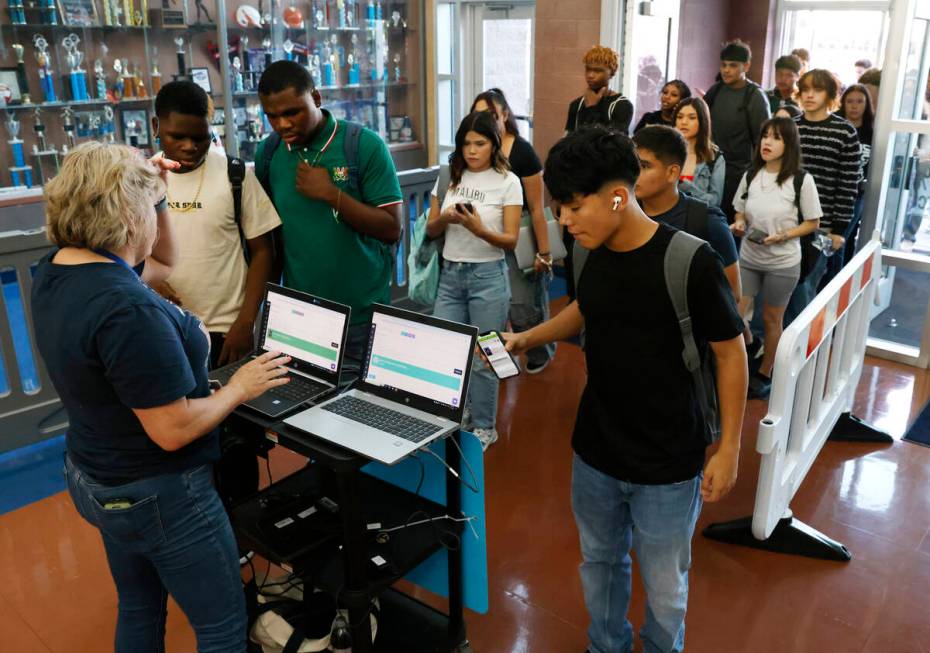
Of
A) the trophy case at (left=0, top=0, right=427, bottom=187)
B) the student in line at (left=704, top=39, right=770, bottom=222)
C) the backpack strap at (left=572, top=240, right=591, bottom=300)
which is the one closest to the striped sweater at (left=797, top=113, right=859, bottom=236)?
the student in line at (left=704, top=39, right=770, bottom=222)

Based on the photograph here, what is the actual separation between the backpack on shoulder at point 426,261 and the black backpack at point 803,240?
5.35ft

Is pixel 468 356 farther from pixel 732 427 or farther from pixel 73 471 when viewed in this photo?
pixel 73 471

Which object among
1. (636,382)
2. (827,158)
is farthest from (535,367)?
(636,382)

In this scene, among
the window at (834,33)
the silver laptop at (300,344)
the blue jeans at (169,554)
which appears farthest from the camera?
the window at (834,33)

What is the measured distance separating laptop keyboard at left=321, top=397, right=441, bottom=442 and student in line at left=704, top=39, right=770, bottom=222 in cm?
359

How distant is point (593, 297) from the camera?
2.03 m

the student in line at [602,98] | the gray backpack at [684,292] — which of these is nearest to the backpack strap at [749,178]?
the student in line at [602,98]

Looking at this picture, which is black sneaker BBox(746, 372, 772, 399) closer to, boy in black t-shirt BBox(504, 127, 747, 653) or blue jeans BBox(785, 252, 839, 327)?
blue jeans BBox(785, 252, 839, 327)

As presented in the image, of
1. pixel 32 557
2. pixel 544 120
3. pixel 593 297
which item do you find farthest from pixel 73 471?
pixel 544 120

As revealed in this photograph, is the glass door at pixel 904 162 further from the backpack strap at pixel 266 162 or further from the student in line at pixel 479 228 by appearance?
the backpack strap at pixel 266 162

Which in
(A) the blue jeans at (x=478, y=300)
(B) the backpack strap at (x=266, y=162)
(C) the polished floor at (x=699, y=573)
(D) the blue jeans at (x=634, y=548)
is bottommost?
(C) the polished floor at (x=699, y=573)

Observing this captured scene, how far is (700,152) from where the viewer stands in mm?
4402

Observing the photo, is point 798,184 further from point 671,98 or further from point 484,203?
point 484,203

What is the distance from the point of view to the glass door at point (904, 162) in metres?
4.60
